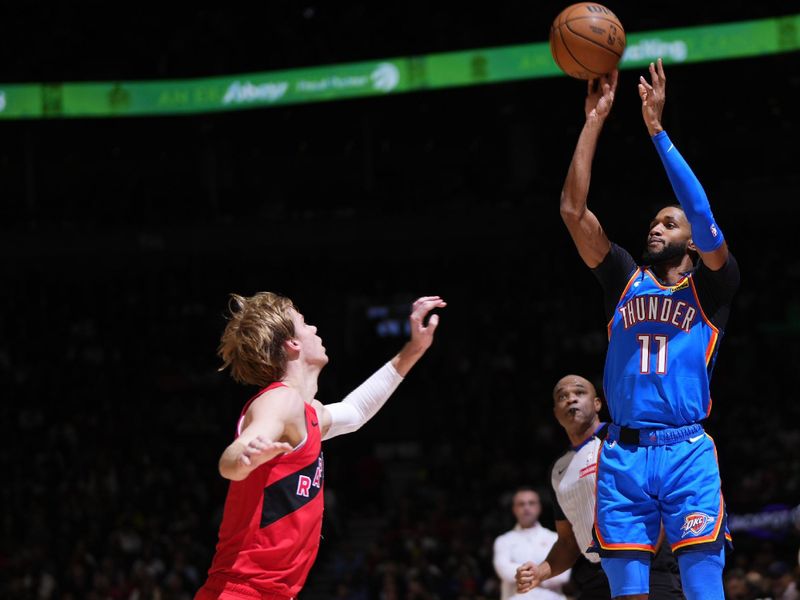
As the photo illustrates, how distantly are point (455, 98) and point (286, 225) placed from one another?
14.2 feet

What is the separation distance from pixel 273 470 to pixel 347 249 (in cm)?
1695

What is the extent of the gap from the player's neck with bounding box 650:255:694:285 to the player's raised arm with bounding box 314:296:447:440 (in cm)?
91

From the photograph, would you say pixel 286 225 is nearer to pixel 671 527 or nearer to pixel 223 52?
pixel 223 52

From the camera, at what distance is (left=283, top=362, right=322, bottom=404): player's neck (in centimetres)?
411

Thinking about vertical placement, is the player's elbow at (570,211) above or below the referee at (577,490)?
above

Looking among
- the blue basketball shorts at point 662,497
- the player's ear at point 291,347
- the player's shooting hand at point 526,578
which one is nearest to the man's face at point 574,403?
the player's shooting hand at point 526,578

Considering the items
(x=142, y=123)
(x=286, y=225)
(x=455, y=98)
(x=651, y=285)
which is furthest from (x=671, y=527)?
(x=142, y=123)

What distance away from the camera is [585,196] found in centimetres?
457

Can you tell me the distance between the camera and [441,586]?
1254 centimetres

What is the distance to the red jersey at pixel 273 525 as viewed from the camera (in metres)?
3.83

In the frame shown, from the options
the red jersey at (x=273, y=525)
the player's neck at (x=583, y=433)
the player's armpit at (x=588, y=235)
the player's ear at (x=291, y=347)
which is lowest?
the red jersey at (x=273, y=525)

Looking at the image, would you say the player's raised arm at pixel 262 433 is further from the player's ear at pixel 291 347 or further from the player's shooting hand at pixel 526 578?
the player's shooting hand at pixel 526 578

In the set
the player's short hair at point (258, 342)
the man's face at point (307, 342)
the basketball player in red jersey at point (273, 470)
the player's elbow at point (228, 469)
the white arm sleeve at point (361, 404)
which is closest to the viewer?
the player's elbow at point (228, 469)

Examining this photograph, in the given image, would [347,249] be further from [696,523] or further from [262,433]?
[262,433]
